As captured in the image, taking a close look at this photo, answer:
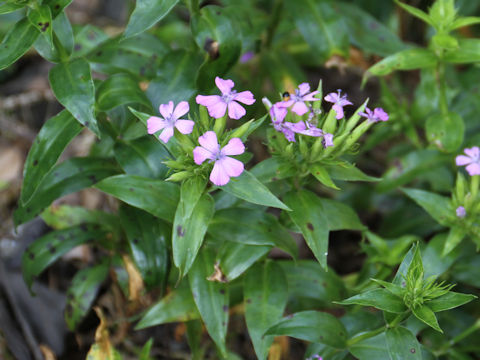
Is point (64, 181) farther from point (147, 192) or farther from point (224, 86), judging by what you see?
point (224, 86)

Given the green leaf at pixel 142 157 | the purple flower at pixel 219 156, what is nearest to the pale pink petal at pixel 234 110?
the purple flower at pixel 219 156

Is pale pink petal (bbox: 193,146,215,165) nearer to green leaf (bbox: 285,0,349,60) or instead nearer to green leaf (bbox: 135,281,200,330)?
green leaf (bbox: 135,281,200,330)

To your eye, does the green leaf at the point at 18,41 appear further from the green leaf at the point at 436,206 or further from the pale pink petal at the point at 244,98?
the green leaf at the point at 436,206

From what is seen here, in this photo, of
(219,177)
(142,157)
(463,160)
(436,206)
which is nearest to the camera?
(219,177)

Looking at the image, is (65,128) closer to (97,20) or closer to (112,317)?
(112,317)

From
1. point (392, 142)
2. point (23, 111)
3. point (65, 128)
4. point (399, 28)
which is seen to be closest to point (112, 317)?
point (65, 128)

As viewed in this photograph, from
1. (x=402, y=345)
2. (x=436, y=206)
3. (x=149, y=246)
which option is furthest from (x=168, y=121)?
(x=436, y=206)
